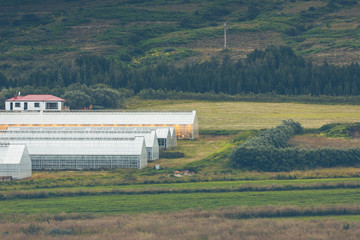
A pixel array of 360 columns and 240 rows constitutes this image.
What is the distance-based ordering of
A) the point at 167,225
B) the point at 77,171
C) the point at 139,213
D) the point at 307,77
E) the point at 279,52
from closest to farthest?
1. the point at 167,225
2. the point at 139,213
3. the point at 77,171
4. the point at 307,77
5. the point at 279,52

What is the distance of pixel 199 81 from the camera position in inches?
6289

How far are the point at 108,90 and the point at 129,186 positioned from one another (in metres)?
83.9

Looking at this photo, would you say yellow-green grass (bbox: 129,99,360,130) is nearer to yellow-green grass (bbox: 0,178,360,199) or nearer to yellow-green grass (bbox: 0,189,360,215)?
yellow-green grass (bbox: 0,178,360,199)

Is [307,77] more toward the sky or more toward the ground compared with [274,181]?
more toward the sky

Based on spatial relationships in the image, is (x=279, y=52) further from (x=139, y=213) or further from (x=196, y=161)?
(x=139, y=213)

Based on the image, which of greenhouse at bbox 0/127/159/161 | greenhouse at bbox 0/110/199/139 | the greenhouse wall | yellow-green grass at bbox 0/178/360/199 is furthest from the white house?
yellow-green grass at bbox 0/178/360/199

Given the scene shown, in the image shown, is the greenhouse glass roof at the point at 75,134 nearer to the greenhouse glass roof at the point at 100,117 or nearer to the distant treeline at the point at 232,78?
the greenhouse glass roof at the point at 100,117

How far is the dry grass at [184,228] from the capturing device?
43188 mm

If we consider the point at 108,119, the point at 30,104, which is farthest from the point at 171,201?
the point at 30,104

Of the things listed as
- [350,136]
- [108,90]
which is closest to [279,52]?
[108,90]

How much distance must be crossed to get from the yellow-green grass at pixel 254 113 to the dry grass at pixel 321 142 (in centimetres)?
1407

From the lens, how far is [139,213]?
50.3 m

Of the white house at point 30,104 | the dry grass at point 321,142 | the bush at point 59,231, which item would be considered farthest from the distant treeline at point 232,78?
the bush at point 59,231

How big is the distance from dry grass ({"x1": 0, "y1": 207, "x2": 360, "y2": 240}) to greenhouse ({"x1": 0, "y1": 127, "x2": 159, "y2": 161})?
3511cm
